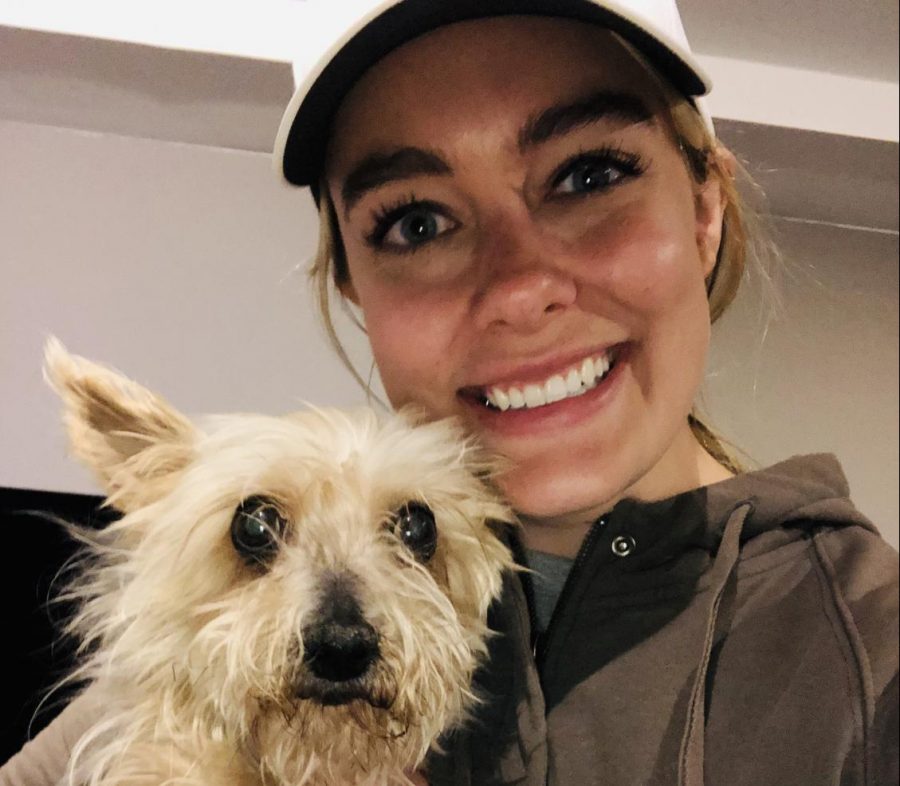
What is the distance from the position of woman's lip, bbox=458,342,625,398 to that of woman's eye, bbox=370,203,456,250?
0.15m

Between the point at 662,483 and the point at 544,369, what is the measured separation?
18 centimetres

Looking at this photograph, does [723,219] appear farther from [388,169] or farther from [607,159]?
[388,169]

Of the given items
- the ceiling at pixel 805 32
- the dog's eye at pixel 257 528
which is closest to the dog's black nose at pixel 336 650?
the dog's eye at pixel 257 528

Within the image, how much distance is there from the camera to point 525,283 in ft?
2.31

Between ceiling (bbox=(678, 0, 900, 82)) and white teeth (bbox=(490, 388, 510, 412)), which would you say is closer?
ceiling (bbox=(678, 0, 900, 82))

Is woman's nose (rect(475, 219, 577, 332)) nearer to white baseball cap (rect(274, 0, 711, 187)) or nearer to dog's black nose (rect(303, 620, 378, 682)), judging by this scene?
white baseball cap (rect(274, 0, 711, 187))

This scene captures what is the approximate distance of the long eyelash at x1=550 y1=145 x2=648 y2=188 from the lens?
0.72 m

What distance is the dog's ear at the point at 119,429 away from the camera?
776 mm

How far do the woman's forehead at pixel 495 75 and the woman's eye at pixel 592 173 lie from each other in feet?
0.18

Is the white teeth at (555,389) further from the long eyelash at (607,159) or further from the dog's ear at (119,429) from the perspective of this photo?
the dog's ear at (119,429)

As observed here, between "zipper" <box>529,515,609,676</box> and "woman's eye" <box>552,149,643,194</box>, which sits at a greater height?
"woman's eye" <box>552,149,643,194</box>

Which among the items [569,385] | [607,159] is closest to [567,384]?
[569,385]

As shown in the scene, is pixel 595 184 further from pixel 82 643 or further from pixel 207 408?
pixel 82 643

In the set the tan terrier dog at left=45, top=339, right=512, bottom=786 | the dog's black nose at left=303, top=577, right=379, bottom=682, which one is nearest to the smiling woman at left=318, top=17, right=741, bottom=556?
the tan terrier dog at left=45, top=339, right=512, bottom=786
